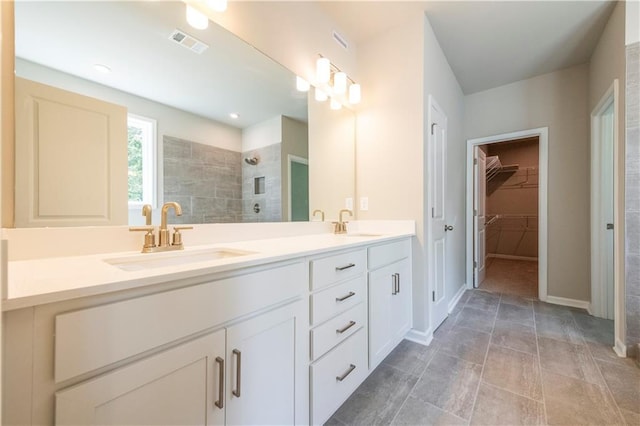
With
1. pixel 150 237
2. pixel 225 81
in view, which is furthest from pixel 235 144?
pixel 150 237

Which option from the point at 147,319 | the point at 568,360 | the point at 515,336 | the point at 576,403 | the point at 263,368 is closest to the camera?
the point at 147,319

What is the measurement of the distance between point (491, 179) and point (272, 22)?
5.65 metres

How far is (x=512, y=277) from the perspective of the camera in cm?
383

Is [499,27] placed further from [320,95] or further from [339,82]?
[320,95]

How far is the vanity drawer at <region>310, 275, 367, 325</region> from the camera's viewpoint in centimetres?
112

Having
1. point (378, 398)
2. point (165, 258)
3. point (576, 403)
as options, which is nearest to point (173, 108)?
point (165, 258)

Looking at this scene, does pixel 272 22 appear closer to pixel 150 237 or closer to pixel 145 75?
pixel 145 75

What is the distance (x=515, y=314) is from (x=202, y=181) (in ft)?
9.71

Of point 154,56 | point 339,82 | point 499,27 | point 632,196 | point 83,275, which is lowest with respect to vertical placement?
point 83,275

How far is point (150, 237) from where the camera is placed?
1.06m

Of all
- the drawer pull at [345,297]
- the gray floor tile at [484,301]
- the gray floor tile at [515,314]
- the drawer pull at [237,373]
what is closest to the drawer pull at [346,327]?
the drawer pull at [345,297]

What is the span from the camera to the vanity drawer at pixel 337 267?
3.67 ft

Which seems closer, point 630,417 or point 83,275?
point 83,275

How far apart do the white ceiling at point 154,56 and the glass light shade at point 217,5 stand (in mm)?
80
